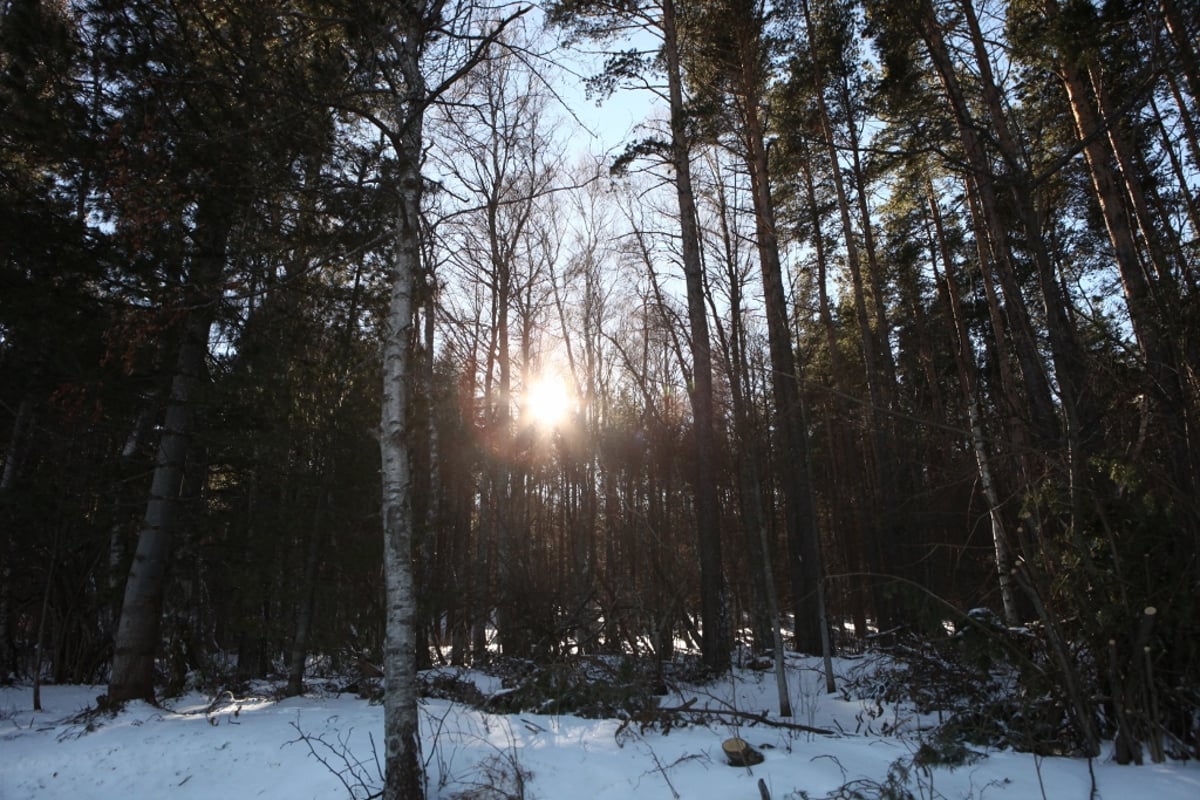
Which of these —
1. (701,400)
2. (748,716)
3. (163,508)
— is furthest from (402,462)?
(701,400)

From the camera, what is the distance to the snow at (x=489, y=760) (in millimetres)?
4582

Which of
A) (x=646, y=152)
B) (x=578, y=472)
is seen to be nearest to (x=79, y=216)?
(x=646, y=152)

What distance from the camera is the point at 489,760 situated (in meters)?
5.47

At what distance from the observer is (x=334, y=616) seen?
8547 mm

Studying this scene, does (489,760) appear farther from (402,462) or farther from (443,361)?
(443,361)

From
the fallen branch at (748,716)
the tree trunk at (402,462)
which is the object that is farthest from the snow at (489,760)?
the tree trunk at (402,462)

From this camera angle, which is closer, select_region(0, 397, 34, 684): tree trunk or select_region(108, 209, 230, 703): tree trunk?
select_region(108, 209, 230, 703): tree trunk

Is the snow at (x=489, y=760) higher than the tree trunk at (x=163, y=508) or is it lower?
lower

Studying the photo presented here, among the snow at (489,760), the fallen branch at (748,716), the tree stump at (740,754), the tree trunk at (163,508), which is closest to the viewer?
the snow at (489,760)

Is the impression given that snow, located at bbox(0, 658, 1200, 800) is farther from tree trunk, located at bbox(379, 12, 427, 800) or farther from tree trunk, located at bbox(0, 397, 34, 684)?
tree trunk, located at bbox(0, 397, 34, 684)

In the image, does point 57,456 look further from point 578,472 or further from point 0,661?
point 578,472

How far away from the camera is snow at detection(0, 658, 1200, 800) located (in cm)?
458

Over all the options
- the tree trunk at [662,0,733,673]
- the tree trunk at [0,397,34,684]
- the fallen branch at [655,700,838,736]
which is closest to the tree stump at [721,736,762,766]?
the fallen branch at [655,700,838,736]

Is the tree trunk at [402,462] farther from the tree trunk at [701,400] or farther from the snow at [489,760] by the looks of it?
the tree trunk at [701,400]
